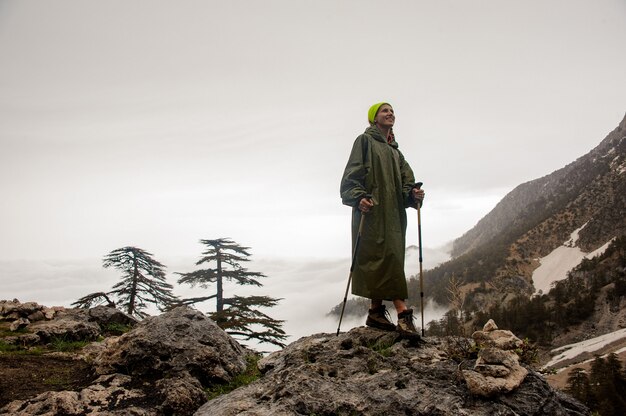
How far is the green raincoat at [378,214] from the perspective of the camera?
5371 mm

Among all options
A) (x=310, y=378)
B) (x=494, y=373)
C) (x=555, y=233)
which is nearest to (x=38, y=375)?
(x=310, y=378)

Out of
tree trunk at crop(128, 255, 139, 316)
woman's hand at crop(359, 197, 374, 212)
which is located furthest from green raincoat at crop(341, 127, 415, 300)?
tree trunk at crop(128, 255, 139, 316)

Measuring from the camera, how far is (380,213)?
5617 mm

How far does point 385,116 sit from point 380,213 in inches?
68.2

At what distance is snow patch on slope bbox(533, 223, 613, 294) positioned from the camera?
141 m

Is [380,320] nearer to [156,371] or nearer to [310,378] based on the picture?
[310,378]

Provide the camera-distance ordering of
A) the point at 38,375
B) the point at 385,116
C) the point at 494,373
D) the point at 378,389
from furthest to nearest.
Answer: the point at 385,116, the point at 38,375, the point at 378,389, the point at 494,373

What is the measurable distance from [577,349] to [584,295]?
1208 inches

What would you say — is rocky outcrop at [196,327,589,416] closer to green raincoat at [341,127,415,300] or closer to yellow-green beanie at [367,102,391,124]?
green raincoat at [341,127,415,300]

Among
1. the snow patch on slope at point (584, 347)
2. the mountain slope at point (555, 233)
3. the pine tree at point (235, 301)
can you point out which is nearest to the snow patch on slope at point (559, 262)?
the mountain slope at point (555, 233)

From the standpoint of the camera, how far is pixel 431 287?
187500 millimetres

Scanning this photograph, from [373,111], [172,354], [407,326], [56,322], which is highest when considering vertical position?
[373,111]

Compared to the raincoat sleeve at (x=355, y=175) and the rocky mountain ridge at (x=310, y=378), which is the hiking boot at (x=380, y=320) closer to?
the rocky mountain ridge at (x=310, y=378)

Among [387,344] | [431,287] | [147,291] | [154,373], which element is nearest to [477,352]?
[387,344]
